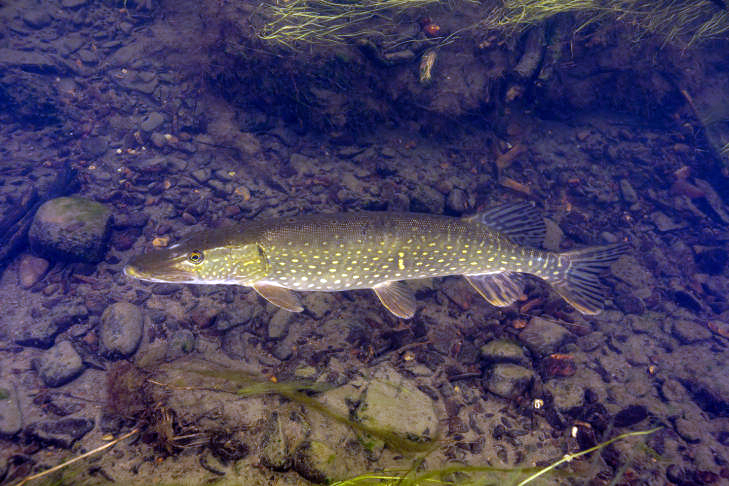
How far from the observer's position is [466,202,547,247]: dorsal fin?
15.3 ft

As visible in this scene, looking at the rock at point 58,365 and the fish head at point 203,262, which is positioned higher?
the fish head at point 203,262

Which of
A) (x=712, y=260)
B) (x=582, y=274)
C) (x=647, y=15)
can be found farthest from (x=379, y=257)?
(x=647, y=15)

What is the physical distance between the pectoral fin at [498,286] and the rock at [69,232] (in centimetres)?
574

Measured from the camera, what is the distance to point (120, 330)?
4117 mm

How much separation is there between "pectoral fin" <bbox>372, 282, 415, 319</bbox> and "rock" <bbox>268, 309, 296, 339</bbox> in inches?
53.4

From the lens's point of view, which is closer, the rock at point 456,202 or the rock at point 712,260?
the rock at point 456,202

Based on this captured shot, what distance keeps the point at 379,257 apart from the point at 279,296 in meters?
1.42

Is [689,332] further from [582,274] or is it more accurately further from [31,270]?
[31,270]

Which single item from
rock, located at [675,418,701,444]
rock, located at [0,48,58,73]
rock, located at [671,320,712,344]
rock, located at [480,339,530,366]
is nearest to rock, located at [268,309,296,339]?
rock, located at [480,339,530,366]

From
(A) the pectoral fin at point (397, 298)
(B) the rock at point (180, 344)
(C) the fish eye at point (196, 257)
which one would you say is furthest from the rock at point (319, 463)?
(C) the fish eye at point (196, 257)

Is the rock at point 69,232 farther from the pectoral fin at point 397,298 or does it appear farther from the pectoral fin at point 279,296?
the pectoral fin at point 397,298

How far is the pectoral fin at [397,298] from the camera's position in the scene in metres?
4.32

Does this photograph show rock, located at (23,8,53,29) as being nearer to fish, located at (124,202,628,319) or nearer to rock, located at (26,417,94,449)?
fish, located at (124,202,628,319)

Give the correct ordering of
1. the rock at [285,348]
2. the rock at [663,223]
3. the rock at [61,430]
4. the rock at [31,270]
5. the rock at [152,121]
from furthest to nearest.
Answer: the rock at [152,121] < the rock at [663,223] < the rock at [31,270] < the rock at [285,348] < the rock at [61,430]
